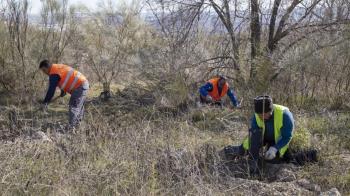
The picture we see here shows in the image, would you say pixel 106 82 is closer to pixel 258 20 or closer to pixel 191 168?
pixel 258 20

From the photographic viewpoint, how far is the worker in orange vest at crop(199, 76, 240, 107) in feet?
31.2

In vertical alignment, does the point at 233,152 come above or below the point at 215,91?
below

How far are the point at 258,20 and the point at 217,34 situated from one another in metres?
1.23

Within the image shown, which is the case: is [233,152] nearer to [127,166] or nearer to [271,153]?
[271,153]

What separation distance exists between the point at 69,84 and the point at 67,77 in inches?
5.6

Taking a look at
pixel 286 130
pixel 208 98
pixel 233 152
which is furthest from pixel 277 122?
pixel 208 98

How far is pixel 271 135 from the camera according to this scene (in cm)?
582

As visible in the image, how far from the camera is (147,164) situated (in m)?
4.61

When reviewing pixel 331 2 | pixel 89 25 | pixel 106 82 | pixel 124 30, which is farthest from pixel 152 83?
pixel 89 25

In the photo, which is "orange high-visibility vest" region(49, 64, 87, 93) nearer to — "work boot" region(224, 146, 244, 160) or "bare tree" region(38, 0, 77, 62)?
"work boot" region(224, 146, 244, 160)

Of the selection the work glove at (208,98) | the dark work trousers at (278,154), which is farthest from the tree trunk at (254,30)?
the dark work trousers at (278,154)

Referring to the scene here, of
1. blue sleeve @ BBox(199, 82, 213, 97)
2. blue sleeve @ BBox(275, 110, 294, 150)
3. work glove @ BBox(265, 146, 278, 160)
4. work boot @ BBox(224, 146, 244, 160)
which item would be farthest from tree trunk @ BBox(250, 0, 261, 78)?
work glove @ BBox(265, 146, 278, 160)

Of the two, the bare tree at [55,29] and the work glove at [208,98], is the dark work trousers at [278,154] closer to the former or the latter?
the work glove at [208,98]

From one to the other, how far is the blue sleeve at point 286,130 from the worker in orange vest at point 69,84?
344 cm
